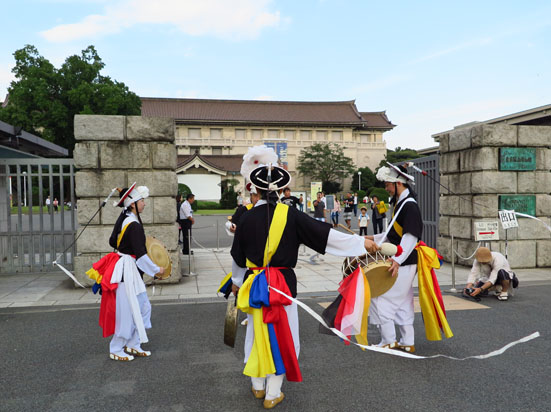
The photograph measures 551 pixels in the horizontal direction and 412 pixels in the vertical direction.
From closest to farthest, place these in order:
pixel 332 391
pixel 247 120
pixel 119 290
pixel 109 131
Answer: pixel 332 391 → pixel 119 290 → pixel 109 131 → pixel 247 120

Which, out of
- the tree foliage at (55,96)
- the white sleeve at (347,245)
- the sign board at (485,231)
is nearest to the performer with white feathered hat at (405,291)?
the white sleeve at (347,245)

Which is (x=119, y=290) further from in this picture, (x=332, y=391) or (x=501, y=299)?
(x=501, y=299)

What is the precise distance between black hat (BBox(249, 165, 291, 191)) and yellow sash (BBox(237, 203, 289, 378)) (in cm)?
22

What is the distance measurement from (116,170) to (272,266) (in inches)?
231

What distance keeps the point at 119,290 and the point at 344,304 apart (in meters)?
2.47

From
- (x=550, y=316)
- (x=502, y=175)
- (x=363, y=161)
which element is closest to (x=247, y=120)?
(x=363, y=161)

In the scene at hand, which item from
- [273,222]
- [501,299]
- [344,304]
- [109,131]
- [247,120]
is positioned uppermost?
[247,120]

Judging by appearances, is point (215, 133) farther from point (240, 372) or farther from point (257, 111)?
point (240, 372)

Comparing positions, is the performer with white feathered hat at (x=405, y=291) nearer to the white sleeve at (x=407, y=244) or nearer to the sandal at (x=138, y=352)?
the white sleeve at (x=407, y=244)

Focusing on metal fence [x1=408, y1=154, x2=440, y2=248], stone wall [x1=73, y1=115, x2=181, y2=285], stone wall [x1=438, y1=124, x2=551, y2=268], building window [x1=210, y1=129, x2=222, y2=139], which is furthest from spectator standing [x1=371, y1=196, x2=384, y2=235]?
building window [x1=210, y1=129, x2=222, y2=139]

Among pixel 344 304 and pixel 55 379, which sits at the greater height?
pixel 344 304

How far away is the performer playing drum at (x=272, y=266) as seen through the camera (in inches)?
133

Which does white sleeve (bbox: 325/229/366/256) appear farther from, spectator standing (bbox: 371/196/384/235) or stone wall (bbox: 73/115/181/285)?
spectator standing (bbox: 371/196/384/235)

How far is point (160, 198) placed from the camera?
334 inches
